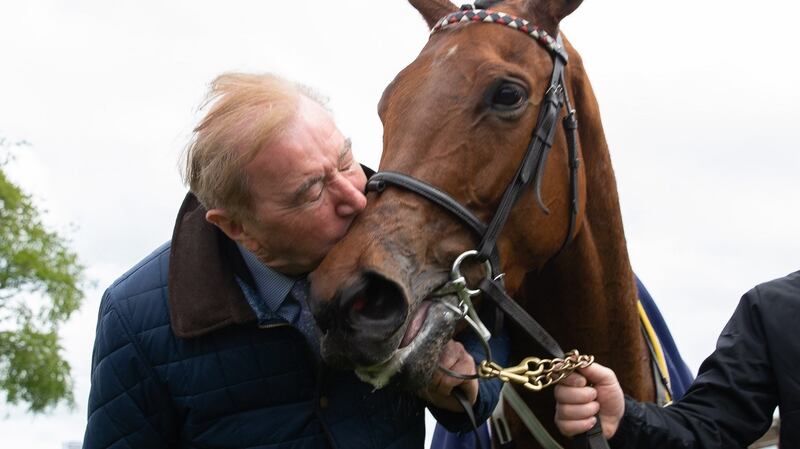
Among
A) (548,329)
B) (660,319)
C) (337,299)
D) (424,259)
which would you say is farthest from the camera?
(660,319)

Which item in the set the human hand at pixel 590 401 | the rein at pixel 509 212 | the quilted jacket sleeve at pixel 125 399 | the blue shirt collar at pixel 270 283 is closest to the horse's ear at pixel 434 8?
the rein at pixel 509 212

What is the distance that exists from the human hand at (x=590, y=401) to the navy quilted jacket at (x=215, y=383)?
0.27 meters

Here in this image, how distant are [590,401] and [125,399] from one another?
150 centimetres

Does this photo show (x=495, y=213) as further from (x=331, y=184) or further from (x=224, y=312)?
(x=224, y=312)

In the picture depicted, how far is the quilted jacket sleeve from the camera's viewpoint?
10.9 feet

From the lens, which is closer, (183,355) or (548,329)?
(183,355)

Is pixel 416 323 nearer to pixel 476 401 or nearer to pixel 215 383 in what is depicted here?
pixel 476 401

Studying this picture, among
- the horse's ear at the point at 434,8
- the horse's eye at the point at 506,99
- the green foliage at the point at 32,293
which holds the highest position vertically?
the horse's ear at the point at 434,8

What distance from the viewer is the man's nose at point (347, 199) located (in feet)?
10.6

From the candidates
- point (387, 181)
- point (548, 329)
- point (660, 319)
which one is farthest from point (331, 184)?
point (660, 319)

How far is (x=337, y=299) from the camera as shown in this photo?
294cm

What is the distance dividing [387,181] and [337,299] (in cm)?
53

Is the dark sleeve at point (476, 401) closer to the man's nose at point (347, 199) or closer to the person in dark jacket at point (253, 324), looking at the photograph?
the person in dark jacket at point (253, 324)

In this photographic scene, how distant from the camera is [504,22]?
3.73 m
